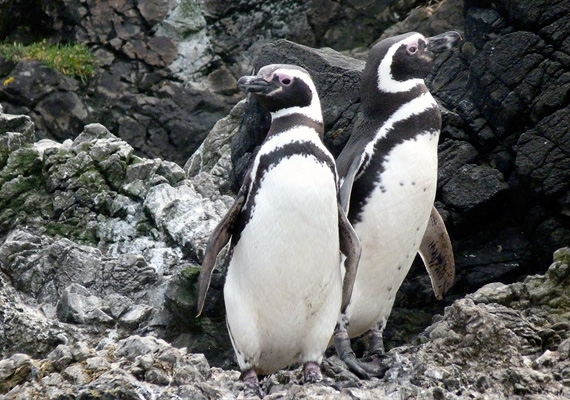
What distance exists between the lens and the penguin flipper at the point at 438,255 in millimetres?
6977

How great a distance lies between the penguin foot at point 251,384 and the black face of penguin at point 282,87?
1363mm

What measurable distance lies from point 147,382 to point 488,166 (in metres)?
3.47

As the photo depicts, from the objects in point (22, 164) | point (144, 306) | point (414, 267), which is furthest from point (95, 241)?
point (414, 267)

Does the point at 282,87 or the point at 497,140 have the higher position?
the point at 282,87

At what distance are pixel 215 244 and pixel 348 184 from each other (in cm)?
97

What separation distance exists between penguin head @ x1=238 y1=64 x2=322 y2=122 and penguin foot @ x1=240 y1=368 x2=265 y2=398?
1.32 m

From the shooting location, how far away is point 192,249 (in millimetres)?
7590

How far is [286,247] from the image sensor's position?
558cm

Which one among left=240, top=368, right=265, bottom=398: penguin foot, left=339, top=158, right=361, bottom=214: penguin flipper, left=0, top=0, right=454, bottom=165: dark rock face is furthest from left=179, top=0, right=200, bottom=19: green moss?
left=240, top=368, right=265, bottom=398: penguin foot

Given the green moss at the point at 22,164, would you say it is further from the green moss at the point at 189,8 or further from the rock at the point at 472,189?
the green moss at the point at 189,8

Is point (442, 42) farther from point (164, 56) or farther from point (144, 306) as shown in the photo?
point (164, 56)

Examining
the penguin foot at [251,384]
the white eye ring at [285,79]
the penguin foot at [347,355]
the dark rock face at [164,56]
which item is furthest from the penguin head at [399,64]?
the dark rock face at [164,56]

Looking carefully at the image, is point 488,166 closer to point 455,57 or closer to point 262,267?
point 455,57

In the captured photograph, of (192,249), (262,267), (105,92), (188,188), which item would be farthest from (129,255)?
(105,92)
